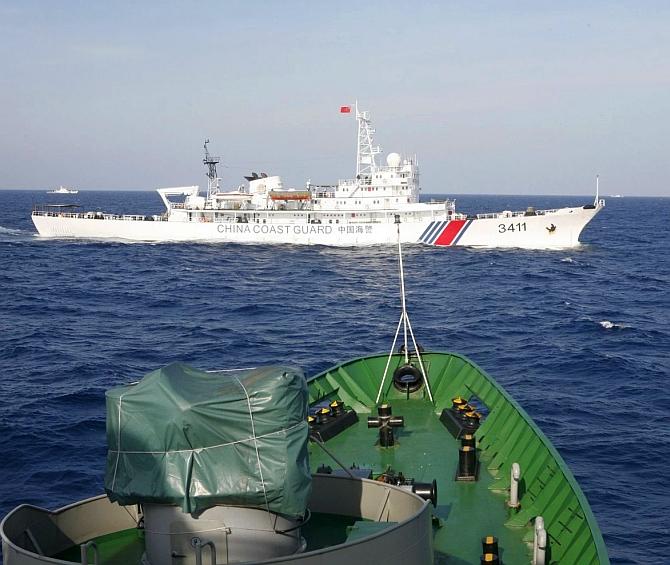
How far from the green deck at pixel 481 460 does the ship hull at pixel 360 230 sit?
67156 millimetres

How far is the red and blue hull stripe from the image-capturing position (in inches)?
3440

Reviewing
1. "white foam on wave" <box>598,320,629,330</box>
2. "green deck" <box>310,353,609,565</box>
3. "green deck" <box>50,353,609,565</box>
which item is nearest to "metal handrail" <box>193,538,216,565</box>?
"green deck" <box>50,353,609,565</box>

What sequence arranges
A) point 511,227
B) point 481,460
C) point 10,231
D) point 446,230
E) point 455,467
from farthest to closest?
point 10,231 < point 446,230 < point 511,227 < point 481,460 < point 455,467

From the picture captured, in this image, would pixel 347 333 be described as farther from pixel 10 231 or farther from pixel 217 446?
pixel 10 231

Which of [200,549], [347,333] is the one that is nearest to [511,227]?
[347,333]

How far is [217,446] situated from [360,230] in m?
82.7

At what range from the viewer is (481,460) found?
1421 cm

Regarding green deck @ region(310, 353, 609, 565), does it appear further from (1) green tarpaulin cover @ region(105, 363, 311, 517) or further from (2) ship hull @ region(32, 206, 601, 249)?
(2) ship hull @ region(32, 206, 601, 249)

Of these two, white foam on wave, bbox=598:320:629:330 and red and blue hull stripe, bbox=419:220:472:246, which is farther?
red and blue hull stripe, bbox=419:220:472:246

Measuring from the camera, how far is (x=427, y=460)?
14.3 meters

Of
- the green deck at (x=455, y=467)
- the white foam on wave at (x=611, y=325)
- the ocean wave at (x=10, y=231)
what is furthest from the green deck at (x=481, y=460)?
the ocean wave at (x=10, y=231)

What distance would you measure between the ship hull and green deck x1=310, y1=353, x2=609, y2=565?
220 ft

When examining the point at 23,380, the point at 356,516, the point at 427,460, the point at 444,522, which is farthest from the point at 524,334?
the point at 356,516

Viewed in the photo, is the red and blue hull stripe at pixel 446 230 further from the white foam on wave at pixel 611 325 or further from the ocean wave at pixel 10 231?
the ocean wave at pixel 10 231
